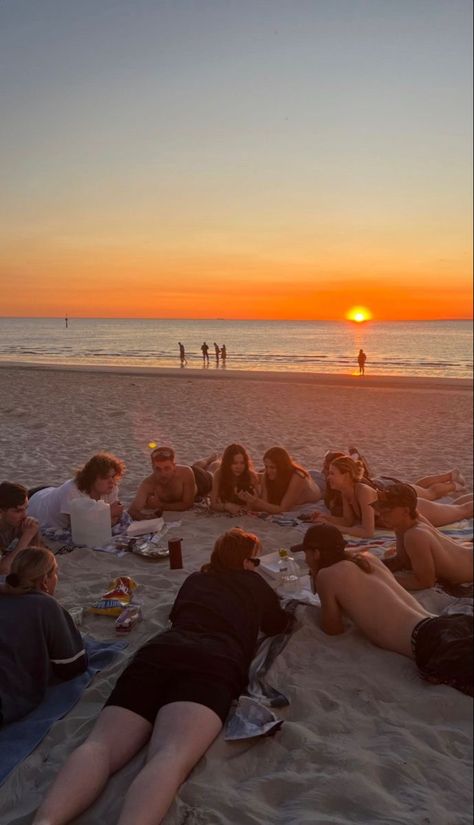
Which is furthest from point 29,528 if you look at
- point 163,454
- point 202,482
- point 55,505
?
point 202,482

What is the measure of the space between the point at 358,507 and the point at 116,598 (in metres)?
2.27

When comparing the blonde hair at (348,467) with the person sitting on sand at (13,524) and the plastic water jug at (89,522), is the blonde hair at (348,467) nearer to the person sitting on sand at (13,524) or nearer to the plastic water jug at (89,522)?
the plastic water jug at (89,522)

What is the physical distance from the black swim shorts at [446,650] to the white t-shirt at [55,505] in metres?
3.02

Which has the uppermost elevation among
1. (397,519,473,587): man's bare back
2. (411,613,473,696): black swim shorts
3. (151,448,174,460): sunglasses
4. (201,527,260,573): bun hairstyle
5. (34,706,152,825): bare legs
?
(151,448,174,460): sunglasses

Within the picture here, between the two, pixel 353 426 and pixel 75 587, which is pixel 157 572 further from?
pixel 353 426

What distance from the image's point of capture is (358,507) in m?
5.17

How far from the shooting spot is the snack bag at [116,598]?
3.74 meters

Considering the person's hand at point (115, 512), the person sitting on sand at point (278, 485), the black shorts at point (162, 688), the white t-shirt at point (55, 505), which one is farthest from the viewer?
the person sitting on sand at point (278, 485)

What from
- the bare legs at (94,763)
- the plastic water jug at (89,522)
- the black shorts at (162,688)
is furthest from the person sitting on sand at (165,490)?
the bare legs at (94,763)

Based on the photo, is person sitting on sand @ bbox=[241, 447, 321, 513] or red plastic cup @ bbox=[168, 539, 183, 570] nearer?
red plastic cup @ bbox=[168, 539, 183, 570]

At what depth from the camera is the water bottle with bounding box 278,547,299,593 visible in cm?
398

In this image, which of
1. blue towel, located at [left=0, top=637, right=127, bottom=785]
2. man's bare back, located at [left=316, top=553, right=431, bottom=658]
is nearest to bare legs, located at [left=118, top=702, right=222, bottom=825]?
blue towel, located at [left=0, top=637, right=127, bottom=785]

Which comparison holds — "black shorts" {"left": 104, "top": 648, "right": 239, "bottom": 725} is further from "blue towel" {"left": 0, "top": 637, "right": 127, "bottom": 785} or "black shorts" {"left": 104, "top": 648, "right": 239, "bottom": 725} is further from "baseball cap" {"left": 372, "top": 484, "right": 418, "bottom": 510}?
"baseball cap" {"left": 372, "top": 484, "right": 418, "bottom": 510}

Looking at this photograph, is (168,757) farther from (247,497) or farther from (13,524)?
(247,497)
